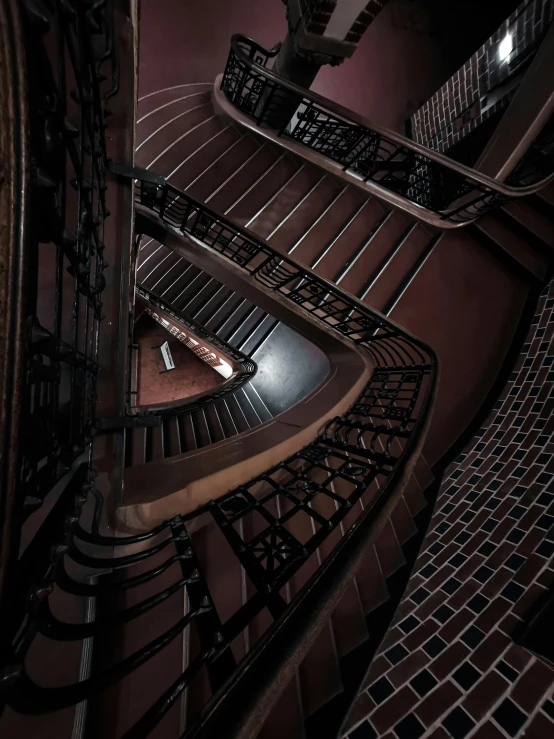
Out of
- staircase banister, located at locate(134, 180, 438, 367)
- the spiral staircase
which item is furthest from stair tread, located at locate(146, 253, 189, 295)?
staircase banister, located at locate(134, 180, 438, 367)

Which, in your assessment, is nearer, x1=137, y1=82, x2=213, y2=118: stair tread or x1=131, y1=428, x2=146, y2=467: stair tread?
x1=131, y1=428, x2=146, y2=467: stair tread

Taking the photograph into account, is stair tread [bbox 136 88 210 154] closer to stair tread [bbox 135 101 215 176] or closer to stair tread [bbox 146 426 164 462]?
stair tread [bbox 135 101 215 176]

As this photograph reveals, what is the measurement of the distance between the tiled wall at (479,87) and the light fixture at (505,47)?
0.04 meters

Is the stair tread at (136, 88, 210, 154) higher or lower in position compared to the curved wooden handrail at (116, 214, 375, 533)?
higher

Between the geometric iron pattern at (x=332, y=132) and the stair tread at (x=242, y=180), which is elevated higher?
the geometric iron pattern at (x=332, y=132)

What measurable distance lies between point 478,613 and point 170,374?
322 inches

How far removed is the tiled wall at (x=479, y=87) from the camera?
15.8ft

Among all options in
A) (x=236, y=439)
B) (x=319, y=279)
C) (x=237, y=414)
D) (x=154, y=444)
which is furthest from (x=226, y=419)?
(x=319, y=279)

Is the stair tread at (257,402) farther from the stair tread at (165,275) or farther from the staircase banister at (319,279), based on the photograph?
the stair tread at (165,275)

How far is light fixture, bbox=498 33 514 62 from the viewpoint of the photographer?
515cm

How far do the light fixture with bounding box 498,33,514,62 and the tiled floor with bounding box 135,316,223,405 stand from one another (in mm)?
7654

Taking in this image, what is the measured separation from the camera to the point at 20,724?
1.17 metres

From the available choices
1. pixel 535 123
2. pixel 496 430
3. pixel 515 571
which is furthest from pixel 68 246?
pixel 535 123

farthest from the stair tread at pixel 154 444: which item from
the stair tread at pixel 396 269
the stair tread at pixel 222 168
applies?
the stair tread at pixel 222 168
